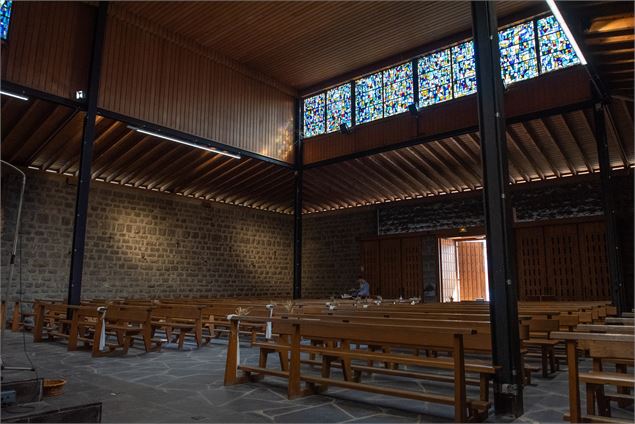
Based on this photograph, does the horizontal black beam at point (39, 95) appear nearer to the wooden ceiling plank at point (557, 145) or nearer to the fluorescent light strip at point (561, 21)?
the fluorescent light strip at point (561, 21)

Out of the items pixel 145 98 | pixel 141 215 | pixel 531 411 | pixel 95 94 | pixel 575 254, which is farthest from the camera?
pixel 141 215

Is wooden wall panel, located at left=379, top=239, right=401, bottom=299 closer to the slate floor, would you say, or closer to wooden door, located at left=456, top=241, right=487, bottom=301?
wooden door, located at left=456, top=241, right=487, bottom=301

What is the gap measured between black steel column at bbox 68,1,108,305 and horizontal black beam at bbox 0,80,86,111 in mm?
238

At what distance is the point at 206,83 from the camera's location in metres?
11.4

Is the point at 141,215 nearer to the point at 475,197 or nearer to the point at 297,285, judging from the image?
the point at 297,285

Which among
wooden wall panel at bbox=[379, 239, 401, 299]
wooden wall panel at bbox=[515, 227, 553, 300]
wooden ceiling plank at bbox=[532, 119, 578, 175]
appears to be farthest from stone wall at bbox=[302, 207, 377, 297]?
wooden ceiling plank at bbox=[532, 119, 578, 175]

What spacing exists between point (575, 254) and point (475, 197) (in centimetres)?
291

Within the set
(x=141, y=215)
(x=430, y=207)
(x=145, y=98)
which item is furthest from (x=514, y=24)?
(x=141, y=215)

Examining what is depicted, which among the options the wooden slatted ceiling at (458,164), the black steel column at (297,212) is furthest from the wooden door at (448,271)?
the black steel column at (297,212)

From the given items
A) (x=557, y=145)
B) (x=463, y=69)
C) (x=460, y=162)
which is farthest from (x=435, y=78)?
(x=557, y=145)

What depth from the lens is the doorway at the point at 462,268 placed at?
44.2ft

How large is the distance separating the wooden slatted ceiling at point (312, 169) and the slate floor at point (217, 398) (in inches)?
238

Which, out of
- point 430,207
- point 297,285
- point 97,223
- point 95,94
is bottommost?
point 297,285

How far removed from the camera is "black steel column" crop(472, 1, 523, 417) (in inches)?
129
